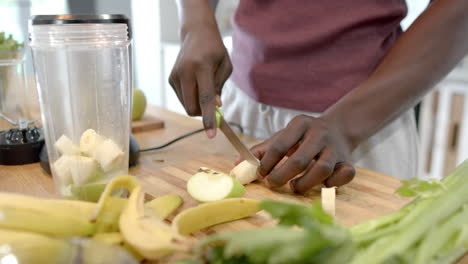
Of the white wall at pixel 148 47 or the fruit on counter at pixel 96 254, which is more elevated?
the fruit on counter at pixel 96 254

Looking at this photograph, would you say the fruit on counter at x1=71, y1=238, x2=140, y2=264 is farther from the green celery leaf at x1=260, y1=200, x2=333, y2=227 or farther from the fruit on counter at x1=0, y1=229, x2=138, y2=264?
the green celery leaf at x1=260, y1=200, x2=333, y2=227

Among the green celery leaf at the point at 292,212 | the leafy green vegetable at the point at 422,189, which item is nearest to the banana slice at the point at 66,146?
the green celery leaf at the point at 292,212

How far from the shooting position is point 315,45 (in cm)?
101

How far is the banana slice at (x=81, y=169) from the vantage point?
614 millimetres

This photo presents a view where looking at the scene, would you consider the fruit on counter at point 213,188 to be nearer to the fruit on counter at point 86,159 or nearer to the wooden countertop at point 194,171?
the wooden countertop at point 194,171

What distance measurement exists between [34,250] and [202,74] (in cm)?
52

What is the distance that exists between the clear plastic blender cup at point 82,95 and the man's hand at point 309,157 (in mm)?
260

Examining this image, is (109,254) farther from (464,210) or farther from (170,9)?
(170,9)

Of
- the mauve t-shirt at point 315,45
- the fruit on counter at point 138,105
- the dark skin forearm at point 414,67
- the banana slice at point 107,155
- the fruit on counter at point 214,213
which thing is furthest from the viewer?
the fruit on counter at point 138,105

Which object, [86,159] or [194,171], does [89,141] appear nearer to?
[86,159]

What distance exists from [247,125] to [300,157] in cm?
52

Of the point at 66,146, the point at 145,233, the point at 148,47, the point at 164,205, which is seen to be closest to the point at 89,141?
the point at 66,146

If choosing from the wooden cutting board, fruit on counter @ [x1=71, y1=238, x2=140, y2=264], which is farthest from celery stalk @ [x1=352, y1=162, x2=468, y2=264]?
fruit on counter @ [x1=71, y1=238, x2=140, y2=264]

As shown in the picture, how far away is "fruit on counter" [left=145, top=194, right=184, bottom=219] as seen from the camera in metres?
0.59
